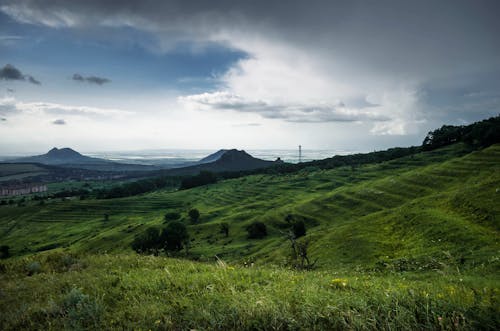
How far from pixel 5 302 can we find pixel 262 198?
125750 mm

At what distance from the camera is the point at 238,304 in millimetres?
5312

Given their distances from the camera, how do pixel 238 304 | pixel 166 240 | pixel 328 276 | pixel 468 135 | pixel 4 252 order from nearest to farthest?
pixel 238 304, pixel 328 276, pixel 166 240, pixel 4 252, pixel 468 135

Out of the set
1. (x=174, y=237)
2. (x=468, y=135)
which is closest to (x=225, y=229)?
(x=174, y=237)

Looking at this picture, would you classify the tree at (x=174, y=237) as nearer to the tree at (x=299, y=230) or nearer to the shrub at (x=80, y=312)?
the tree at (x=299, y=230)

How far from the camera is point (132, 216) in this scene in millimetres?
149750

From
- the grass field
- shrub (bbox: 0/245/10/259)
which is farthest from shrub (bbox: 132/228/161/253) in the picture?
shrub (bbox: 0/245/10/259)

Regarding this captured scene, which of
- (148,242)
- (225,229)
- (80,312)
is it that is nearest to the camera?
(80,312)

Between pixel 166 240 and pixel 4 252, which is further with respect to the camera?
pixel 4 252

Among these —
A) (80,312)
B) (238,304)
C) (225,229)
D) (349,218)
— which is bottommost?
(225,229)

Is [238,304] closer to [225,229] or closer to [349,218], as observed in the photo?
[349,218]

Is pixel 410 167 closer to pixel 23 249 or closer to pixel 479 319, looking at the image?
pixel 479 319

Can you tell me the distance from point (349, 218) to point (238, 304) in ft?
215

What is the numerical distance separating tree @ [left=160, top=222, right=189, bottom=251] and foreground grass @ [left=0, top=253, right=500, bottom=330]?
67.0 metres

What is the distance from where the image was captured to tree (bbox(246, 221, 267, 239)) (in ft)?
252
